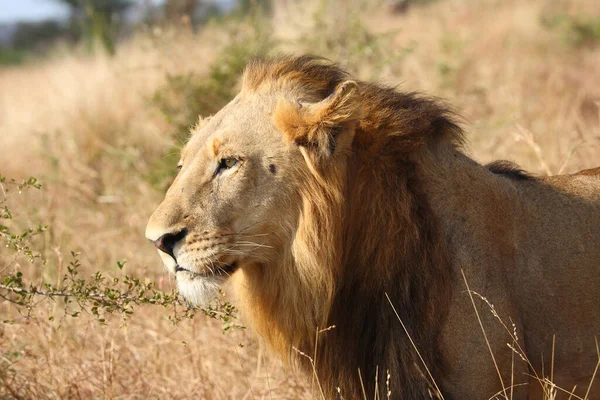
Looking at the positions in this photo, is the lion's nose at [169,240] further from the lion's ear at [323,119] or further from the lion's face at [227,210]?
the lion's ear at [323,119]

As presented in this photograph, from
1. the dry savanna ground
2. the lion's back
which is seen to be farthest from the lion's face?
the lion's back

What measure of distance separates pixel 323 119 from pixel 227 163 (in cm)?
49

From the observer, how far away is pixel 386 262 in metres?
3.52

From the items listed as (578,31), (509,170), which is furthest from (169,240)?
(578,31)

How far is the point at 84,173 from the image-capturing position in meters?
9.04

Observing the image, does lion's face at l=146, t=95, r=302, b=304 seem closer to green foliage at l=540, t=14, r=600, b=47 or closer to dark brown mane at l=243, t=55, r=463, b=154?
dark brown mane at l=243, t=55, r=463, b=154

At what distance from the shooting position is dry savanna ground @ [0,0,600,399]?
4770mm

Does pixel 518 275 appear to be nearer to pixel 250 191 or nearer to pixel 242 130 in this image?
pixel 250 191

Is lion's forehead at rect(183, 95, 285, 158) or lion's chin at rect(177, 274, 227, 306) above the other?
lion's forehead at rect(183, 95, 285, 158)

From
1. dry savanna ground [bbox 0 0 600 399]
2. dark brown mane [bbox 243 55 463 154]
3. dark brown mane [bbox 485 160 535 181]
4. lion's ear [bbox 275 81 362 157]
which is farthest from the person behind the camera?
dry savanna ground [bbox 0 0 600 399]

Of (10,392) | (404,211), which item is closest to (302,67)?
(404,211)

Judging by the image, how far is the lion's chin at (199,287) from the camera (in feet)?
11.5

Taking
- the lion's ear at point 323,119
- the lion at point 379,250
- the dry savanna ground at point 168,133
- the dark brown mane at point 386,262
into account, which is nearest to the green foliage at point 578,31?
the dry savanna ground at point 168,133

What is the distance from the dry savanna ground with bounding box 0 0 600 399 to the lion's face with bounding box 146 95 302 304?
0.61m
